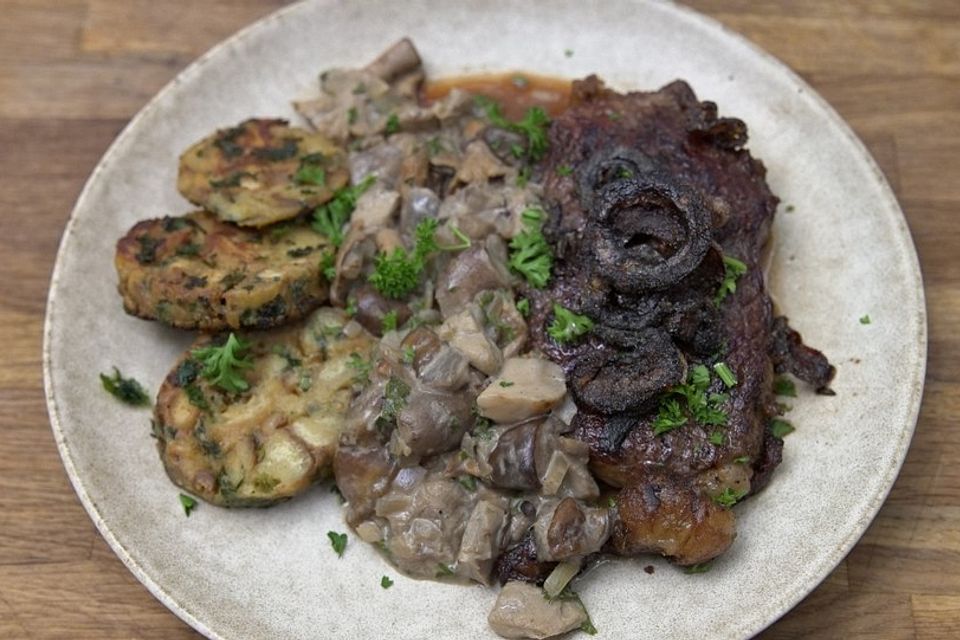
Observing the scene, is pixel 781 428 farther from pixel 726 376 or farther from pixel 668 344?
pixel 668 344

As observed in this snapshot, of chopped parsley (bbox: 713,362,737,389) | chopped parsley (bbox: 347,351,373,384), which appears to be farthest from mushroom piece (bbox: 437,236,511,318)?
chopped parsley (bbox: 713,362,737,389)

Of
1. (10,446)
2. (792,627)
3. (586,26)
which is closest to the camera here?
(792,627)

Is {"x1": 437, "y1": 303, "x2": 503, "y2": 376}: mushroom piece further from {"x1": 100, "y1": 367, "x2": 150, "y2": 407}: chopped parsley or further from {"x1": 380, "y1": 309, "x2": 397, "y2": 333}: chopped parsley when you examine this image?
{"x1": 100, "y1": 367, "x2": 150, "y2": 407}: chopped parsley

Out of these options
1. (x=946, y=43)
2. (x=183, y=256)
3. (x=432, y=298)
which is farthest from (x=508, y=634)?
(x=946, y=43)

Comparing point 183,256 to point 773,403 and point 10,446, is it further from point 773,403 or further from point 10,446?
point 773,403

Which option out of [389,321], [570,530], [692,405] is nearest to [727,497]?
[692,405]
